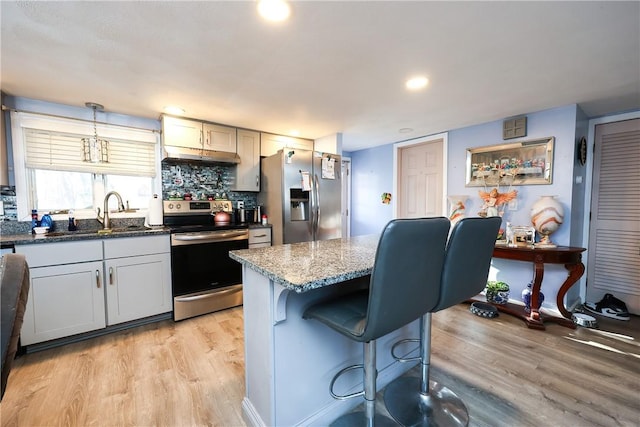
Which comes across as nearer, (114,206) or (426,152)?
(114,206)

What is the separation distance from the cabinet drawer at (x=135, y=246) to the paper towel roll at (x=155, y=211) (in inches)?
18.0

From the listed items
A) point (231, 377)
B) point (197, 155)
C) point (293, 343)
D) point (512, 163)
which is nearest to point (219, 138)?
point (197, 155)

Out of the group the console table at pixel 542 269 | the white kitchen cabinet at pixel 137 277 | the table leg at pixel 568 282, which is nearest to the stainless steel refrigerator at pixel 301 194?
the white kitchen cabinet at pixel 137 277

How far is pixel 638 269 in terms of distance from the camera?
2.71m

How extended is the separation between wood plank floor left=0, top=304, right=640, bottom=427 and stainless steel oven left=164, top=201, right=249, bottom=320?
262 mm

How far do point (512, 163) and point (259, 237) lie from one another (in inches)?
120

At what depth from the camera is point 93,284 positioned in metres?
2.21

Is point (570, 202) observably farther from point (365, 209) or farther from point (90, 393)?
point (90, 393)

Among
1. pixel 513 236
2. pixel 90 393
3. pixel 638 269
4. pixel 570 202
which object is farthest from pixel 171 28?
pixel 638 269

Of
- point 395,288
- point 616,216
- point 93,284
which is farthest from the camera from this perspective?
point 616,216

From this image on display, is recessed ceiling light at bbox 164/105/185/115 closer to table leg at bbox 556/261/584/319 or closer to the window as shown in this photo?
the window

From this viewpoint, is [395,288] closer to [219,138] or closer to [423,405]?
[423,405]

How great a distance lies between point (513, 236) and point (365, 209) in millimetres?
2412

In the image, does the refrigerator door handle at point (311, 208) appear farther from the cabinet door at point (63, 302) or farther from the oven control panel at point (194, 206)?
the cabinet door at point (63, 302)
